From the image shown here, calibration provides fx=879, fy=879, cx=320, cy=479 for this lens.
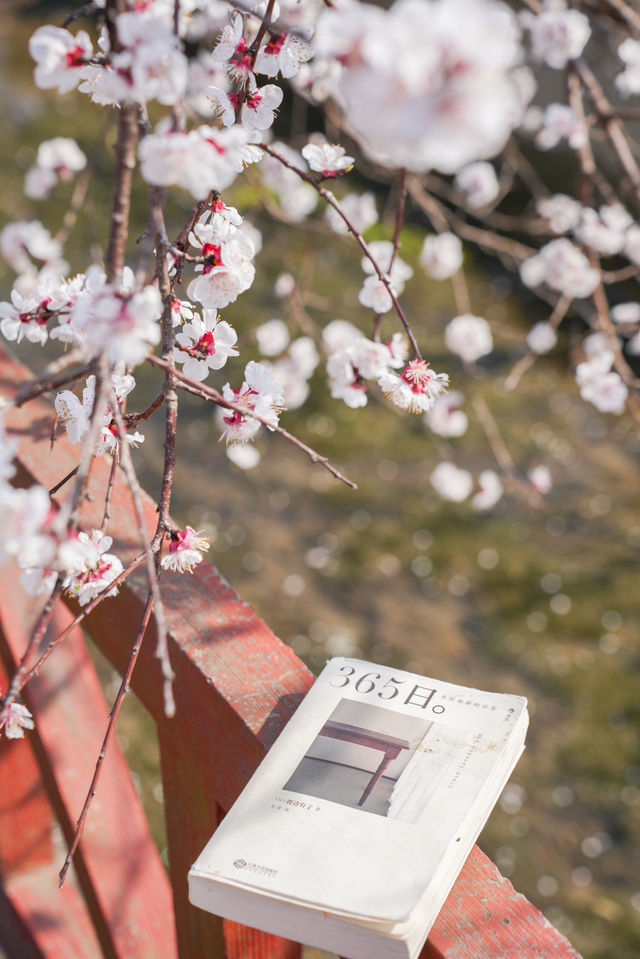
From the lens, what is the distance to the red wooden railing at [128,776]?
60 cm

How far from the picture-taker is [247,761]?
698mm

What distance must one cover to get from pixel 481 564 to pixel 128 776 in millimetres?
1715

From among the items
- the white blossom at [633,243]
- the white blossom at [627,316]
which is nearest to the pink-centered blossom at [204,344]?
the white blossom at [627,316]

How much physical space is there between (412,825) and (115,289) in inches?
15.4

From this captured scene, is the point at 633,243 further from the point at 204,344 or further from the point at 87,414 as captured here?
the point at 87,414

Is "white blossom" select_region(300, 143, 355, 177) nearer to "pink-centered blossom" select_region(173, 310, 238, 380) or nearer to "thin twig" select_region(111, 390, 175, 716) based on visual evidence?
"pink-centered blossom" select_region(173, 310, 238, 380)

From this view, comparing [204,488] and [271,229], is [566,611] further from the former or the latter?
[271,229]

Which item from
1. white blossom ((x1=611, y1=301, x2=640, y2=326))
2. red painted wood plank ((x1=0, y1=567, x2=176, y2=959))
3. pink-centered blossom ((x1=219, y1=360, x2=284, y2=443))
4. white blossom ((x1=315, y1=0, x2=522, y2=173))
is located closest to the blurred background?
white blossom ((x1=611, y1=301, x2=640, y2=326))

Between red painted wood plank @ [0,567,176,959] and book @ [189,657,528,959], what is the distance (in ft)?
1.32

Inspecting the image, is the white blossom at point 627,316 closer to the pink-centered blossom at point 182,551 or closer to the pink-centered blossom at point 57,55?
the pink-centered blossom at point 182,551

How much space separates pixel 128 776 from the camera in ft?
3.49

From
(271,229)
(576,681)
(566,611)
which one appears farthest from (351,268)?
(576,681)

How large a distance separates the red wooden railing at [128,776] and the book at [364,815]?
0.12 feet

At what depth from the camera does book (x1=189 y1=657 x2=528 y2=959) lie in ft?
1.75
